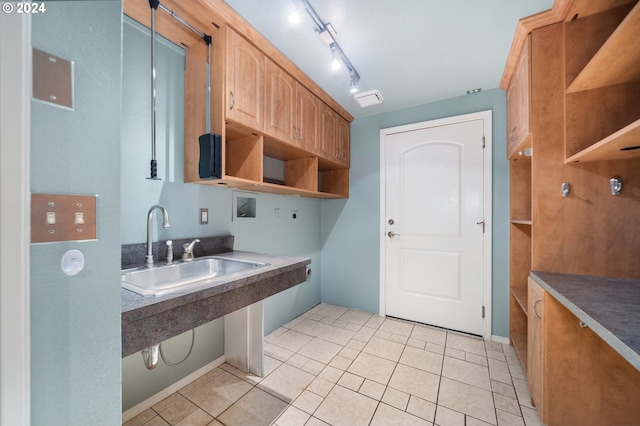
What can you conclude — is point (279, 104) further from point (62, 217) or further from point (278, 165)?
point (62, 217)

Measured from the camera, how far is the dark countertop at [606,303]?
0.69 meters

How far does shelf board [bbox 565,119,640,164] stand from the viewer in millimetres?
929

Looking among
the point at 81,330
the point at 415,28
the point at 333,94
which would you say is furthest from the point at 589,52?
the point at 81,330

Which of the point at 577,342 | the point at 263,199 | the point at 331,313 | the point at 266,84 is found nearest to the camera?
the point at 577,342

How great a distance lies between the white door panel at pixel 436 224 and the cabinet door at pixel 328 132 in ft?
2.08

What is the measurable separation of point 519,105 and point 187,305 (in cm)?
242

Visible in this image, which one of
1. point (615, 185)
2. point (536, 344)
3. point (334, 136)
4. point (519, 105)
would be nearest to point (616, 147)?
point (615, 185)

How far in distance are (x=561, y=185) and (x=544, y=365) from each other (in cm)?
101

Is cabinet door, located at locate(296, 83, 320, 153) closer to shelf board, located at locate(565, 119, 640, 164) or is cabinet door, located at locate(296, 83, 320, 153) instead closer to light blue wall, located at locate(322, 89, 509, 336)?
light blue wall, located at locate(322, 89, 509, 336)

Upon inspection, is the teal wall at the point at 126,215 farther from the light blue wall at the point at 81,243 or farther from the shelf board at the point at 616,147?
the shelf board at the point at 616,147

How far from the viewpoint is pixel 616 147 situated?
43.8 inches

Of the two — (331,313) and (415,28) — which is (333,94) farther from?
(331,313)

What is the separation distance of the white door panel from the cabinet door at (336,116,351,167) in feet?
1.44

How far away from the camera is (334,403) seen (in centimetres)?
155
